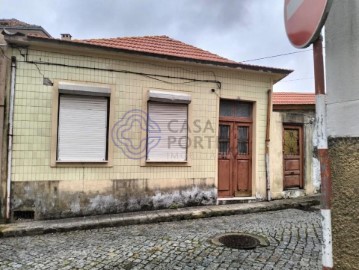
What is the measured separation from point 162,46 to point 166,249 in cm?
649

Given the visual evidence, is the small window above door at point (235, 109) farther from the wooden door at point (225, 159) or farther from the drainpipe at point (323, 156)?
the drainpipe at point (323, 156)

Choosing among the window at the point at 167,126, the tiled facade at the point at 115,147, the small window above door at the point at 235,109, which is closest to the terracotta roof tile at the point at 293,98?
the tiled facade at the point at 115,147

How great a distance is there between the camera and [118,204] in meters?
7.67

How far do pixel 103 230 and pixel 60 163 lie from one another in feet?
6.50

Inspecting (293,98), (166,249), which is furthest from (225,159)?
(293,98)

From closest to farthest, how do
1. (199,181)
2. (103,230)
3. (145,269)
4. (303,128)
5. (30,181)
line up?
(145,269), (103,230), (30,181), (199,181), (303,128)

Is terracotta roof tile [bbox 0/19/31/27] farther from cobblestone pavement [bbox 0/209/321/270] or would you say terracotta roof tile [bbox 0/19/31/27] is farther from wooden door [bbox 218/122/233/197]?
cobblestone pavement [bbox 0/209/321/270]

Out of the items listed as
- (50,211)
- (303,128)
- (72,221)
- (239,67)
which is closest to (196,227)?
(72,221)

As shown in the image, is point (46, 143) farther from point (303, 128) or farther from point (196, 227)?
point (303, 128)

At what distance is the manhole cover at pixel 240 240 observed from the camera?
545 centimetres

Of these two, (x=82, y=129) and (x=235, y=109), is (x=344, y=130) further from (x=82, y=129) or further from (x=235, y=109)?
(x=235, y=109)

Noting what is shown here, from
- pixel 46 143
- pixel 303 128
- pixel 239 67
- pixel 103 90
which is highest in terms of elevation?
pixel 239 67

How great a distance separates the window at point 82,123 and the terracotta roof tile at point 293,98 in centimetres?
839

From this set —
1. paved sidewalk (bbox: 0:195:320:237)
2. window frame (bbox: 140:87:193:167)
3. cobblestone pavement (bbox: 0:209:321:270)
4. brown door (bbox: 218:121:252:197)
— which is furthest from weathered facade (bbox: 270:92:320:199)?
window frame (bbox: 140:87:193:167)
